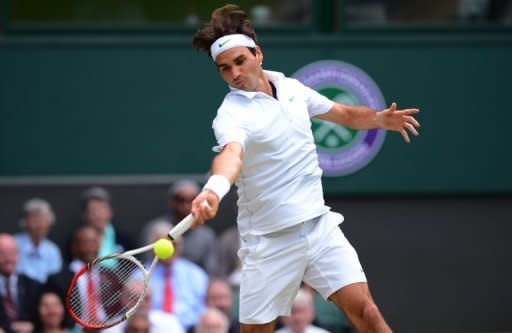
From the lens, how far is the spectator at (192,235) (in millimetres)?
8258

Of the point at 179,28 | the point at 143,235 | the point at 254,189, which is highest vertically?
the point at 179,28

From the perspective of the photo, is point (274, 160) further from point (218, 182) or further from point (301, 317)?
point (301, 317)

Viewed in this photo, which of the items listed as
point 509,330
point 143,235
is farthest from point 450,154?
point 143,235

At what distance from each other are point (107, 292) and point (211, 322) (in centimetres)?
115

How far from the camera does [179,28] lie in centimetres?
965

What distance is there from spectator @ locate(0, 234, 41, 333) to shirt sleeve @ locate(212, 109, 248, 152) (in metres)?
2.85

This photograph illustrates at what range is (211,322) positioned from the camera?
23.7 feet

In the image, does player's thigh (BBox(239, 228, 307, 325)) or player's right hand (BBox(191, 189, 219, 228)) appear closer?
player's right hand (BBox(191, 189, 219, 228))

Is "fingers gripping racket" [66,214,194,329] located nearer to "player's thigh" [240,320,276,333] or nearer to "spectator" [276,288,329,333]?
"player's thigh" [240,320,276,333]

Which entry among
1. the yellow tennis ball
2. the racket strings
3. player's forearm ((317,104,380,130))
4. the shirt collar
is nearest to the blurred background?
the racket strings

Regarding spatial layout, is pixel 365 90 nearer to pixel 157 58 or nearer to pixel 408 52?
pixel 408 52

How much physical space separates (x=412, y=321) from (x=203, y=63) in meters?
2.63

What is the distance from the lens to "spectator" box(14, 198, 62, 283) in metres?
8.23

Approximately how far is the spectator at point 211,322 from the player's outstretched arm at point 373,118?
72.3 inches
